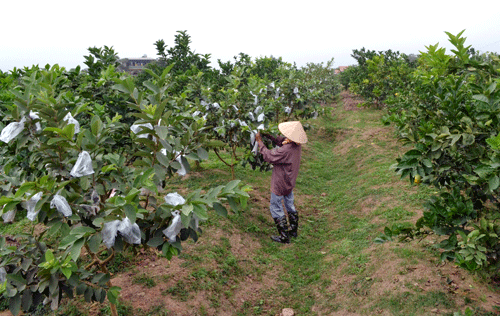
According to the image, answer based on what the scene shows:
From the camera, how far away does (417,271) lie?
3.50 meters

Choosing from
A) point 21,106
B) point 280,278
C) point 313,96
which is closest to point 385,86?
point 313,96

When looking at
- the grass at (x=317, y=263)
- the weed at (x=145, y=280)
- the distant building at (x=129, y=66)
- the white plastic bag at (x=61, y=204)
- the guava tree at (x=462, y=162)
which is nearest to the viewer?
the white plastic bag at (x=61, y=204)

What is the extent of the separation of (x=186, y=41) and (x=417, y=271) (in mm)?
7328

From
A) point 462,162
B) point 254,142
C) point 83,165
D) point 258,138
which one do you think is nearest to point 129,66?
point 254,142

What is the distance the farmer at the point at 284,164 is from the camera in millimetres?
4523

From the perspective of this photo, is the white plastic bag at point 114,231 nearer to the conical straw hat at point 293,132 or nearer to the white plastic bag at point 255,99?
the conical straw hat at point 293,132

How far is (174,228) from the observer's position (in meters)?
2.08

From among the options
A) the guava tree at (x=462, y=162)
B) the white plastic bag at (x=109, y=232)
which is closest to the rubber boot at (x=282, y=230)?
the guava tree at (x=462, y=162)

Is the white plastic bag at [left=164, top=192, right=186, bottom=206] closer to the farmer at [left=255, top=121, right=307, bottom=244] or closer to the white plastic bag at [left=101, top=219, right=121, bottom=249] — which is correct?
the white plastic bag at [left=101, top=219, right=121, bottom=249]

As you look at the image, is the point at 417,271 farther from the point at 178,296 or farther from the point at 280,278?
the point at 178,296

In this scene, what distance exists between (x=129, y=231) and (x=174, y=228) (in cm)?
26

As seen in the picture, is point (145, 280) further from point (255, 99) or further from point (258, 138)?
point (255, 99)

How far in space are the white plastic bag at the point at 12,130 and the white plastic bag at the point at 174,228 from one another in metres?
1.13

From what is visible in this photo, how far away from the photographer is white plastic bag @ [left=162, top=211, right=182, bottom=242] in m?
2.07
